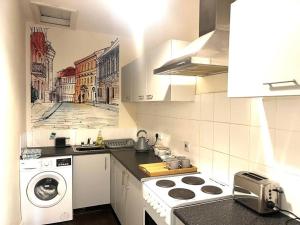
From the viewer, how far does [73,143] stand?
324 cm

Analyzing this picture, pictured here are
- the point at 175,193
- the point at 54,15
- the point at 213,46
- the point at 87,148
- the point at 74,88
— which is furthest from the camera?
the point at 74,88

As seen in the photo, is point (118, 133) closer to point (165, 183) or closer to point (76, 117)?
point (76, 117)

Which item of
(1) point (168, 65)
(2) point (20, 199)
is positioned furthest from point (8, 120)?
(1) point (168, 65)

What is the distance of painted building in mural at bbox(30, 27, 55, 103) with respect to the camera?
9.84 ft

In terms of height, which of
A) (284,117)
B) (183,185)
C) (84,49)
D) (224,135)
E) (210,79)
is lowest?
(183,185)

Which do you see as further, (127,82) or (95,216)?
(127,82)

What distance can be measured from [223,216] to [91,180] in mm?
2030

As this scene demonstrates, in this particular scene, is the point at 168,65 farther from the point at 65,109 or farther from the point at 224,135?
the point at 65,109

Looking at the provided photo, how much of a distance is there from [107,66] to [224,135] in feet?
7.48

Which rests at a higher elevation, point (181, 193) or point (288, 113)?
point (288, 113)

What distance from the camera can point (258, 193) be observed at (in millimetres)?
1272

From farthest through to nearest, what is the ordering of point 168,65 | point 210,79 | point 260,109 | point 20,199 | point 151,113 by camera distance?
point 151,113, point 20,199, point 210,79, point 168,65, point 260,109

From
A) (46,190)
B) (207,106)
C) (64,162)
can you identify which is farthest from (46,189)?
(207,106)

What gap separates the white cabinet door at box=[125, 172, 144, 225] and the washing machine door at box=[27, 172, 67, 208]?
2.97 feet
